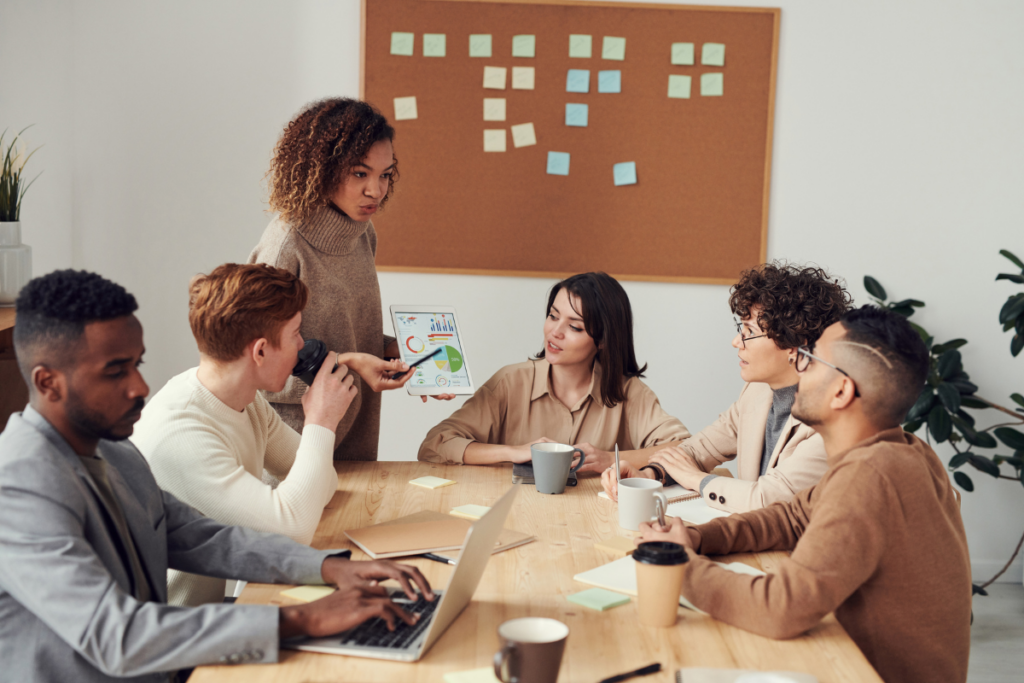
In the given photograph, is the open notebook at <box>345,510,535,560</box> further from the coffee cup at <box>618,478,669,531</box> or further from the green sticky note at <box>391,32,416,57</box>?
the green sticky note at <box>391,32,416,57</box>

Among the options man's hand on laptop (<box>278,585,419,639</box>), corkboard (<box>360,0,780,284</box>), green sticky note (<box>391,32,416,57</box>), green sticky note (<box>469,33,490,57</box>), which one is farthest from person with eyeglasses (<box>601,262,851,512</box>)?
green sticky note (<box>391,32,416,57</box>)

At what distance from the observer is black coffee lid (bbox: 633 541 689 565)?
1.13 m

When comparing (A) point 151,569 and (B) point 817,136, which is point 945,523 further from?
(B) point 817,136

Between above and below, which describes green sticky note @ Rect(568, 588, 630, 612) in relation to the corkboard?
below

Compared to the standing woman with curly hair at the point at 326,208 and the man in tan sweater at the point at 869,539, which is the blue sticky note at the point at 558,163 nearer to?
the standing woman with curly hair at the point at 326,208

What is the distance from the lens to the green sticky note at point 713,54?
10.5 ft

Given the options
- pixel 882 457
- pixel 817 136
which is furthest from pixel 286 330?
pixel 817 136

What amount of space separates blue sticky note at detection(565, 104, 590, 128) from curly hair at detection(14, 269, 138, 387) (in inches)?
95.0

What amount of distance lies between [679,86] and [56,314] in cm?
269

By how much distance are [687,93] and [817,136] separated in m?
0.56

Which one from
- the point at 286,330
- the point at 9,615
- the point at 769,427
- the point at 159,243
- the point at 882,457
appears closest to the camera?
the point at 9,615

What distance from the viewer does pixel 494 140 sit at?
323 cm

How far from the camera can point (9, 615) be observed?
1.04m

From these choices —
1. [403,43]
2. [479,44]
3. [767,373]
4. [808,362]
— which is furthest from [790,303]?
[403,43]
